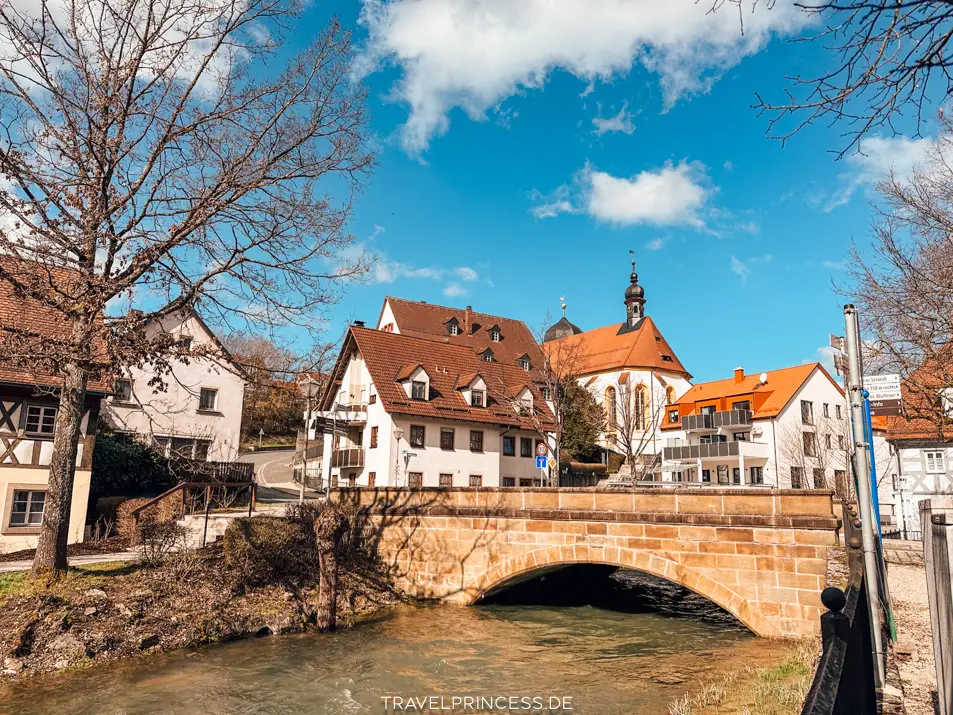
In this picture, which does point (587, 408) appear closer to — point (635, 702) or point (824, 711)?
point (635, 702)

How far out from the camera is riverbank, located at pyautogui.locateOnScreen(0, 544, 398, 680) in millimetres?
10617

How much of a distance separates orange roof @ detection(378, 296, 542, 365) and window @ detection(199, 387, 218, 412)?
19.3 meters

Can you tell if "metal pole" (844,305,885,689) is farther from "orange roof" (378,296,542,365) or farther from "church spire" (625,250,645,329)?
"church spire" (625,250,645,329)

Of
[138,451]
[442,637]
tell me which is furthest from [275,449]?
[442,637]

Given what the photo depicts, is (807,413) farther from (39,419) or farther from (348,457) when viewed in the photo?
(39,419)

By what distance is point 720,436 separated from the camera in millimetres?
45156

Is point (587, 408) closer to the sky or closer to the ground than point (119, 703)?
closer to the sky

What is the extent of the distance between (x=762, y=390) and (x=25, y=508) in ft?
134

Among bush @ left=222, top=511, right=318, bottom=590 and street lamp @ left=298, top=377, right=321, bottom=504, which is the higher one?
street lamp @ left=298, top=377, right=321, bottom=504

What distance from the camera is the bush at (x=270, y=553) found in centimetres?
1521

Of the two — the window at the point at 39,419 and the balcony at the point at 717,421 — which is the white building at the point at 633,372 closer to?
the balcony at the point at 717,421

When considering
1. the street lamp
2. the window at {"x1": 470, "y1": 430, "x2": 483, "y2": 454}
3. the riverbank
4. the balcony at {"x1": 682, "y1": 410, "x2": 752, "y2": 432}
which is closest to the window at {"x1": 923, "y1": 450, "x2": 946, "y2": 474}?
the balcony at {"x1": 682, "y1": 410, "x2": 752, "y2": 432}

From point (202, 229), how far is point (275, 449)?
140 feet

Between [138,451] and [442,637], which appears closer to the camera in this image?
[442,637]
